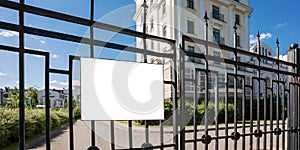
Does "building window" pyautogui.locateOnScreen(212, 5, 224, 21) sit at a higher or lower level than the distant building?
higher

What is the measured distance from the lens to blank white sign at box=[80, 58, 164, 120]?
99 cm

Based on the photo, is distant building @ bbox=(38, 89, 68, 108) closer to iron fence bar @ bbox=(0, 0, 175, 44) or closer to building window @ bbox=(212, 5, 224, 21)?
iron fence bar @ bbox=(0, 0, 175, 44)

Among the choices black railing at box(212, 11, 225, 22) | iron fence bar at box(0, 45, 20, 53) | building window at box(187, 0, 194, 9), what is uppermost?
building window at box(187, 0, 194, 9)

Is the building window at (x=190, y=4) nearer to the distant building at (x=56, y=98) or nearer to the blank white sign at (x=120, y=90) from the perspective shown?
the blank white sign at (x=120, y=90)

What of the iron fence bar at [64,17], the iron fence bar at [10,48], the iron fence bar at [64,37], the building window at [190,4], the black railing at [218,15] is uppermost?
the building window at [190,4]

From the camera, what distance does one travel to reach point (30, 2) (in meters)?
0.90

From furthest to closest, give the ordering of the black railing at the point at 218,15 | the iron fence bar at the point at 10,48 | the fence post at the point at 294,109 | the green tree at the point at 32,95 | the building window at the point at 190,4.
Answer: the black railing at the point at 218,15 → the building window at the point at 190,4 → the fence post at the point at 294,109 → the green tree at the point at 32,95 → the iron fence bar at the point at 10,48

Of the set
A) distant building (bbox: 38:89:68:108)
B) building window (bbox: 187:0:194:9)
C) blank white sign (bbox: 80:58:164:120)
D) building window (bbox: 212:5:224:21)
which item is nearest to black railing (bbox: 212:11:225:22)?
building window (bbox: 212:5:224:21)

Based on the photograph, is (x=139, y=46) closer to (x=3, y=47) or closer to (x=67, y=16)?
(x=67, y=16)

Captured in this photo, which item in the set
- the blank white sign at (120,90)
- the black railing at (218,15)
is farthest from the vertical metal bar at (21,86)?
the black railing at (218,15)

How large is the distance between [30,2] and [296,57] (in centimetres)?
199

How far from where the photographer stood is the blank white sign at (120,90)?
99 centimetres

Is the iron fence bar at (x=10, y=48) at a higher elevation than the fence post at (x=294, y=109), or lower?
higher

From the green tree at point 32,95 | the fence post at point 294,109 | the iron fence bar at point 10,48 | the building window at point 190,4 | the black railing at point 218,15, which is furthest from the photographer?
the black railing at point 218,15
